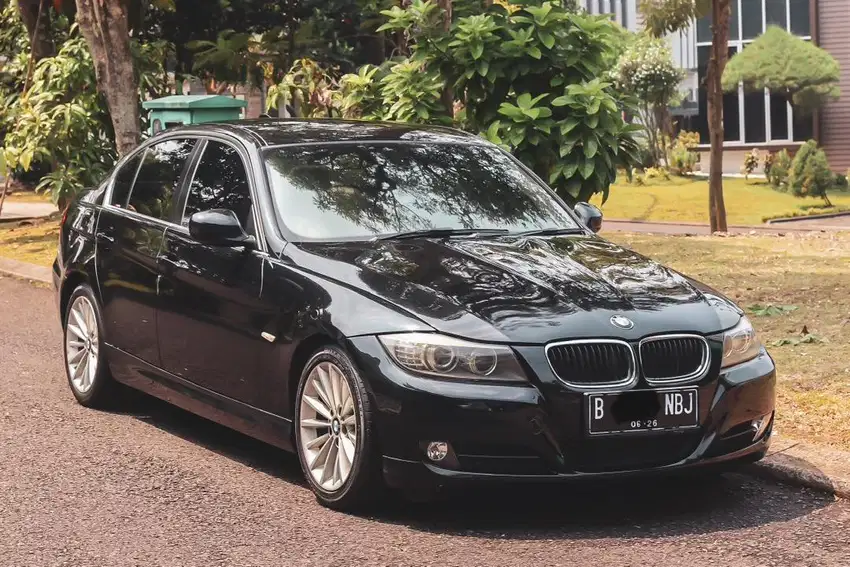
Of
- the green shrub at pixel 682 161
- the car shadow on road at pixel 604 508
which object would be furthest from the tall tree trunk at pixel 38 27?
the green shrub at pixel 682 161

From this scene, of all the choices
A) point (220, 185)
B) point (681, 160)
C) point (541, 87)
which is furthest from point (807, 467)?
point (681, 160)

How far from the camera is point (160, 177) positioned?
807 cm

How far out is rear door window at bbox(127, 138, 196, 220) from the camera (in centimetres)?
784

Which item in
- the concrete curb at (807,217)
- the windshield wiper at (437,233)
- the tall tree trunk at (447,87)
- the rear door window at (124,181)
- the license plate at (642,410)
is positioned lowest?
the concrete curb at (807,217)

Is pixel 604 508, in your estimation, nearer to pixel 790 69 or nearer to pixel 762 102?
pixel 790 69

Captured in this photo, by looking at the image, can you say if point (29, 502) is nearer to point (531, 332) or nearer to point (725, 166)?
point (531, 332)

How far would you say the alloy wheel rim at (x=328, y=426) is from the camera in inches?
236

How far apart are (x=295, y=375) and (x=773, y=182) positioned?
137ft

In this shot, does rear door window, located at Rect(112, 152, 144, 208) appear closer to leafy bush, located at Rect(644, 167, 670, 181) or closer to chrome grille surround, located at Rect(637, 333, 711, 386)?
chrome grille surround, located at Rect(637, 333, 711, 386)

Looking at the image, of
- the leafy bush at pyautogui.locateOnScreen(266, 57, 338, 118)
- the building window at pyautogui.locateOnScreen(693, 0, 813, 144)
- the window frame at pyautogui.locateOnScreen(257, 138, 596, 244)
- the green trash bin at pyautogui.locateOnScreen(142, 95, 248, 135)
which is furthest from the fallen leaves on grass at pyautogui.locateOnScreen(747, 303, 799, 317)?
the building window at pyautogui.locateOnScreen(693, 0, 813, 144)

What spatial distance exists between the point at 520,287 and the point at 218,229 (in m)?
1.53

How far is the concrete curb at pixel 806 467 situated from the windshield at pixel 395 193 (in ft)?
4.94

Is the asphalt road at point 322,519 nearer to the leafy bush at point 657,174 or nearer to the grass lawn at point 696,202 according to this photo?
the grass lawn at point 696,202

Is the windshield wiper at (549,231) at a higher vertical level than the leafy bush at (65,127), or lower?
lower
